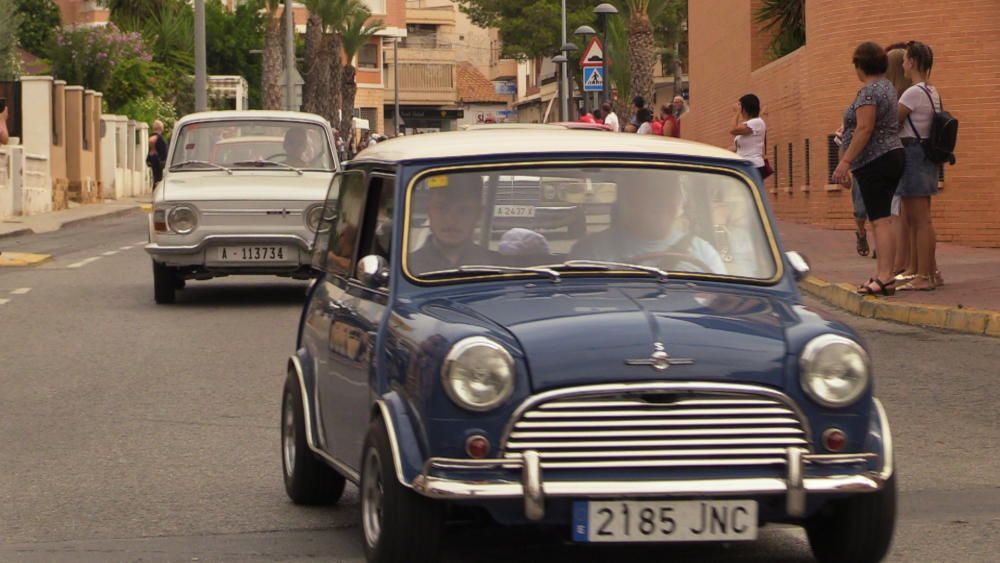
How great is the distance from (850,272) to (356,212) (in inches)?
465

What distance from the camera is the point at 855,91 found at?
1012 inches

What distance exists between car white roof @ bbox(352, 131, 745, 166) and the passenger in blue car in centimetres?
10

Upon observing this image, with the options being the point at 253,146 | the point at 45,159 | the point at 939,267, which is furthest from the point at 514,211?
the point at 45,159

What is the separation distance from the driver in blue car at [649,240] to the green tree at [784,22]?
25472 mm

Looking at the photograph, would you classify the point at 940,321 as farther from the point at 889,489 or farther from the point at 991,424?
the point at 889,489

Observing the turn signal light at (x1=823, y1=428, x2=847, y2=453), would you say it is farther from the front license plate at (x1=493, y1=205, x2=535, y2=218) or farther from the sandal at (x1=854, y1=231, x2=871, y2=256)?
the sandal at (x1=854, y1=231, x2=871, y2=256)

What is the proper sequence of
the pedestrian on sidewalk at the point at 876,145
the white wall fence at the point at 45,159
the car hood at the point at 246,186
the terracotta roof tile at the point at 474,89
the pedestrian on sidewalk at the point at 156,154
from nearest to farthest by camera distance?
the pedestrian on sidewalk at the point at 876,145, the car hood at the point at 246,186, the white wall fence at the point at 45,159, the pedestrian on sidewalk at the point at 156,154, the terracotta roof tile at the point at 474,89

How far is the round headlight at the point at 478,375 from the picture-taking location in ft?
18.8

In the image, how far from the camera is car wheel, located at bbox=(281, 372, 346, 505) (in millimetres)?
7633

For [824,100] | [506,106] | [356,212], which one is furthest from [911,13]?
[506,106]

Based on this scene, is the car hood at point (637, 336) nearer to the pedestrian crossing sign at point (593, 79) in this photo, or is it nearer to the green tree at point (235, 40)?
the pedestrian crossing sign at point (593, 79)

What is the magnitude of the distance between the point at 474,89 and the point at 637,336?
13260 cm

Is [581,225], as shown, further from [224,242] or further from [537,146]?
[224,242]

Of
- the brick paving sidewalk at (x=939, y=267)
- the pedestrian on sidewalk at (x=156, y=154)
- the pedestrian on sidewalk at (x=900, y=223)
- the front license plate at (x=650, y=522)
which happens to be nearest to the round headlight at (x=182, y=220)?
the brick paving sidewalk at (x=939, y=267)
